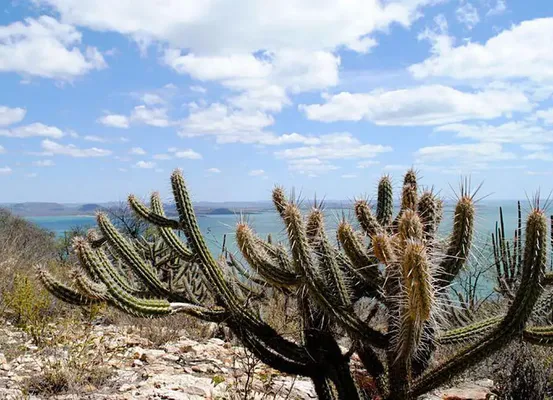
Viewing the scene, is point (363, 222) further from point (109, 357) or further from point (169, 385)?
point (109, 357)

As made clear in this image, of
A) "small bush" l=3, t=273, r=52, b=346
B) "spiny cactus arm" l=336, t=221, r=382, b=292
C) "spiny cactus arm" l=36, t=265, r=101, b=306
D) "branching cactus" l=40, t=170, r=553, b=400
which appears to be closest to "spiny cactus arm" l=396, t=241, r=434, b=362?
"branching cactus" l=40, t=170, r=553, b=400

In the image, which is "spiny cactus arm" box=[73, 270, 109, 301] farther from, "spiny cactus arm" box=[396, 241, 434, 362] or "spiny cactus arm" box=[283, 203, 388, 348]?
"spiny cactus arm" box=[396, 241, 434, 362]

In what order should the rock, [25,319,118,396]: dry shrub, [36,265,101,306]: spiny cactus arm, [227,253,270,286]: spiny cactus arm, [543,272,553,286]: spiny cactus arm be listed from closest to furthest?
[543,272,553,286]: spiny cactus arm
[36,265,101,306]: spiny cactus arm
[25,319,118,396]: dry shrub
the rock
[227,253,270,286]: spiny cactus arm

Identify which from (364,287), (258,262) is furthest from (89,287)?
(364,287)

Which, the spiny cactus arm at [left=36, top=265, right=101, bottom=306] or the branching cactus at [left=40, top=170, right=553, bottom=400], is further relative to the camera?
the spiny cactus arm at [left=36, top=265, right=101, bottom=306]

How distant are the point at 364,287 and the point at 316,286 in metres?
0.58

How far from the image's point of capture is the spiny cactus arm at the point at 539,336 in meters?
3.39

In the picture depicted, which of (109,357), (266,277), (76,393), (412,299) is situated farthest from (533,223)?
(109,357)

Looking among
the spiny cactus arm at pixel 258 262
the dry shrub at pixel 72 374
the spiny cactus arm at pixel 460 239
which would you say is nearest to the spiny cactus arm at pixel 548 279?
the spiny cactus arm at pixel 460 239

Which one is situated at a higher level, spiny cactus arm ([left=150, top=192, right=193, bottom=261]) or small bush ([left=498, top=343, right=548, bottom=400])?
spiny cactus arm ([left=150, top=192, right=193, bottom=261])

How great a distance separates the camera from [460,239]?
3455 millimetres

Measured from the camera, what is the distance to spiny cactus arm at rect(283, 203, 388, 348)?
11.3 feet

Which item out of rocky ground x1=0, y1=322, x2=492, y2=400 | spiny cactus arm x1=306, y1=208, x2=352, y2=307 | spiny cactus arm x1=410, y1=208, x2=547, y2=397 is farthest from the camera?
rocky ground x1=0, y1=322, x2=492, y2=400

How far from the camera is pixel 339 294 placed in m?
3.54
